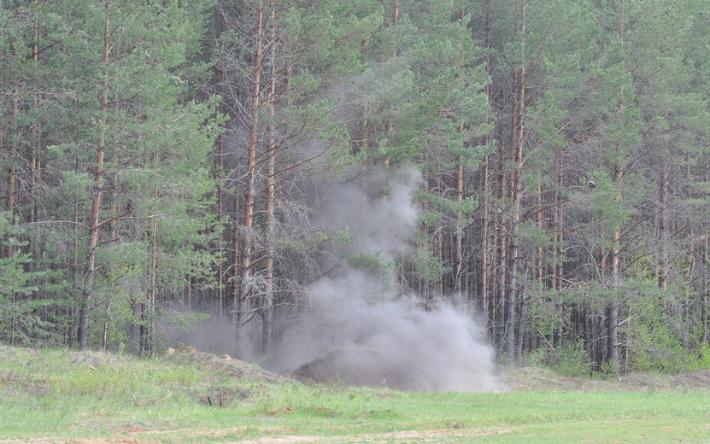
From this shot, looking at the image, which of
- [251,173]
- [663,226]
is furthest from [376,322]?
[663,226]

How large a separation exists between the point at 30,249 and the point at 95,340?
3.34 m

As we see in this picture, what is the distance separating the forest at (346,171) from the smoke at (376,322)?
10 cm

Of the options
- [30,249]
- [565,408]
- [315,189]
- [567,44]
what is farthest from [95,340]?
[567,44]

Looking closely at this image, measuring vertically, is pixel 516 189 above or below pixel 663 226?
above

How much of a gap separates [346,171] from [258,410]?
13623 mm

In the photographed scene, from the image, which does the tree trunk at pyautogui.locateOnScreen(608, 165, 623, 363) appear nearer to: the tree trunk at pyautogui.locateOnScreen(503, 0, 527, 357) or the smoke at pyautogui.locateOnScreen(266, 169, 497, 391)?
the tree trunk at pyautogui.locateOnScreen(503, 0, 527, 357)

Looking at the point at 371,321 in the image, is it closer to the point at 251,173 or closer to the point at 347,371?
the point at 347,371

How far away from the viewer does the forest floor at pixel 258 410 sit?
560 inches

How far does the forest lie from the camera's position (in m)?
24.4

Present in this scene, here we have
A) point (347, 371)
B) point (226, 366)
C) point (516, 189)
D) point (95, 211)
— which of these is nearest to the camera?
point (226, 366)

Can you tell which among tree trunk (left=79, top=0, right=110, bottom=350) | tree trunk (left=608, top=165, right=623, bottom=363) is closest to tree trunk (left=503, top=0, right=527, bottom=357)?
tree trunk (left=608, top=165, right=623, bottom=363)

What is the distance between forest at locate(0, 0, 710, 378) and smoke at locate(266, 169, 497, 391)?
0.10 metres

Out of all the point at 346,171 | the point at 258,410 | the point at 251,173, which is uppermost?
the point at 346,171

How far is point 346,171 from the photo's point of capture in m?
29.8
